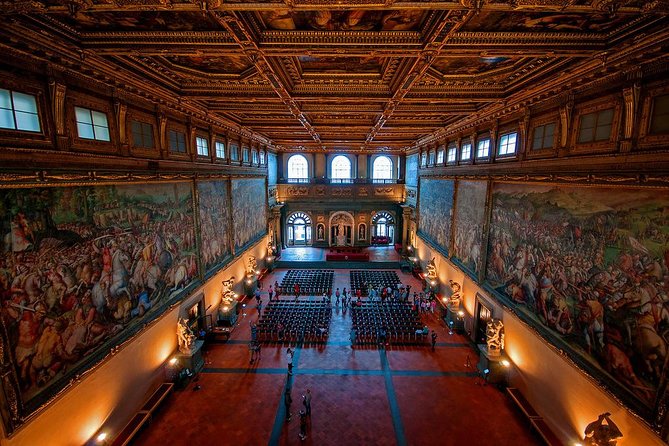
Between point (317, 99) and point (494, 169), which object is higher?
point (317, 99)

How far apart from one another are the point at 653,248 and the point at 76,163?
11.9 m

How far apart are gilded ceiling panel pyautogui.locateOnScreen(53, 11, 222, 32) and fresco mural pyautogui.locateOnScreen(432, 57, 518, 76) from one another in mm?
5597

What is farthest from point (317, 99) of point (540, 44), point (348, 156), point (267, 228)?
point (348, 156)

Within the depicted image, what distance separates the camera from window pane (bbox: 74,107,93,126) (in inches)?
258

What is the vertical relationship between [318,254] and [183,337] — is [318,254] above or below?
below

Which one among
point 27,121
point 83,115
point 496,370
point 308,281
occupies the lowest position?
point 308,281

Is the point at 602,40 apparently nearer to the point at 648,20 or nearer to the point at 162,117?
the point at 648,20

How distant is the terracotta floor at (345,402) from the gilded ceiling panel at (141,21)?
10.4 metres

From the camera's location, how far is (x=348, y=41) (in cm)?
572

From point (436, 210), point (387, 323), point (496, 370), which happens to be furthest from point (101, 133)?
point (436, 210)

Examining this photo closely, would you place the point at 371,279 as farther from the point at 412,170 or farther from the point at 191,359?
the point at 191,359

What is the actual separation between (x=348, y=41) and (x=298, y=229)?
24.5m

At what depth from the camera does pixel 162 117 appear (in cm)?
964

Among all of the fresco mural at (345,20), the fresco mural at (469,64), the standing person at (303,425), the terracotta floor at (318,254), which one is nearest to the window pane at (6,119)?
the fresco mural at (345,20)
